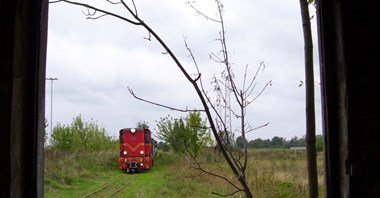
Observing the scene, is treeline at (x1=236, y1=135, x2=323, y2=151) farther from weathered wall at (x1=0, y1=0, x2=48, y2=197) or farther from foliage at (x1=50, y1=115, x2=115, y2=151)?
foliage at (x1=50, y1=115, x2=115, y2=151)

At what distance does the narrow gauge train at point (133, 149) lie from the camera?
2077 cm

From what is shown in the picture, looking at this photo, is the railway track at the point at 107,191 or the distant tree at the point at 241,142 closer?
the distant tree at the point at 241,142

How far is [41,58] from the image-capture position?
155 cm

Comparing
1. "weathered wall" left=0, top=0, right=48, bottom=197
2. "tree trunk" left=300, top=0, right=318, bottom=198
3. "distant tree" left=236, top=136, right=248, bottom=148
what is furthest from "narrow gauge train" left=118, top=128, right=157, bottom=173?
"weathered wall" left=0, top=0, right=48, bottom=197

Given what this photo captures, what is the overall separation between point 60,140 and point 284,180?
951 inches

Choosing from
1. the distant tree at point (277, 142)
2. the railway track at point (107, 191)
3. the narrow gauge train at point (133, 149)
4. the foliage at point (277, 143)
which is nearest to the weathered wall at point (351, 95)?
the foliage at point (277, 143)

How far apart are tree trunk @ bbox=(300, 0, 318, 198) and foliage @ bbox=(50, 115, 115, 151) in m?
26.3

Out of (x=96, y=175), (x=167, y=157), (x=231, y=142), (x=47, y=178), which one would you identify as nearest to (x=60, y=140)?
(x=167, y=157)

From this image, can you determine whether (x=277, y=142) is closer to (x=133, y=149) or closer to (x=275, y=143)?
(x=275, y=143)

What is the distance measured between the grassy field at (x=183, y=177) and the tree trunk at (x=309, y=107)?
0.36m

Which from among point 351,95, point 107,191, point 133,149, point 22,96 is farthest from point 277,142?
point 133,149

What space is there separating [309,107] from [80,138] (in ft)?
96.8

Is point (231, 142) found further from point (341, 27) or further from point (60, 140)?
point (60, 140)

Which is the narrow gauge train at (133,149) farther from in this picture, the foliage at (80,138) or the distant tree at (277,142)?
the distant tree at (277,142)
